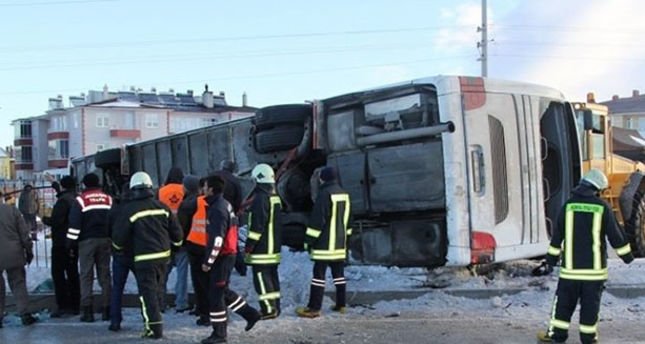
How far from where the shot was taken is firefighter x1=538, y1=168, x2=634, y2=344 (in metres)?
6.73

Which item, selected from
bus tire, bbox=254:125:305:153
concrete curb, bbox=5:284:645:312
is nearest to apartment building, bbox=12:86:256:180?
bus tire, bbox=254:125:305:153

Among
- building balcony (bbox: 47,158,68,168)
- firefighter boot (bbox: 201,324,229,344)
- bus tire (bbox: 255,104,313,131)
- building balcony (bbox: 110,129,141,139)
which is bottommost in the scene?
firefighter boot (bbox: 201,324,229,344)

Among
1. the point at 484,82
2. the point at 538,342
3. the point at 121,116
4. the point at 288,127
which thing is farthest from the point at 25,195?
the point at 121,116

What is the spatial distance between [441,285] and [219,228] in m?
3.26

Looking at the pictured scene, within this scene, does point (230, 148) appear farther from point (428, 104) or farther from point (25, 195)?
point (25, 195)

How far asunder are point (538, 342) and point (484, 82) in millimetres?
3067

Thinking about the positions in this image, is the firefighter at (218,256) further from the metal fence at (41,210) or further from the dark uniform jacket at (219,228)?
the metal fence at (41,210)

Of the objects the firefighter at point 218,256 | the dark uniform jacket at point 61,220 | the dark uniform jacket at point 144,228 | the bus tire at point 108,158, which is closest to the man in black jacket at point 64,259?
the dark uniform jacket at point 61,220

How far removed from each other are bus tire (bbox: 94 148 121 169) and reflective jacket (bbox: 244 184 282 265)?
7.31 meters

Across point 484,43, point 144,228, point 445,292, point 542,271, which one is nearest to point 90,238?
point 144,228

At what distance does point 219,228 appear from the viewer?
7.08 meters

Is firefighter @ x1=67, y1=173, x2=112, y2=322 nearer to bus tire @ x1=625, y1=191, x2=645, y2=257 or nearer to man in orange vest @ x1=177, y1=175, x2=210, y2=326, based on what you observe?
man in orange vest @ x1=177, y1=175, x2=210, y2=326

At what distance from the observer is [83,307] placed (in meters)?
8.45

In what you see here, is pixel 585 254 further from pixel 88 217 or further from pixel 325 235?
pixel 88 217
